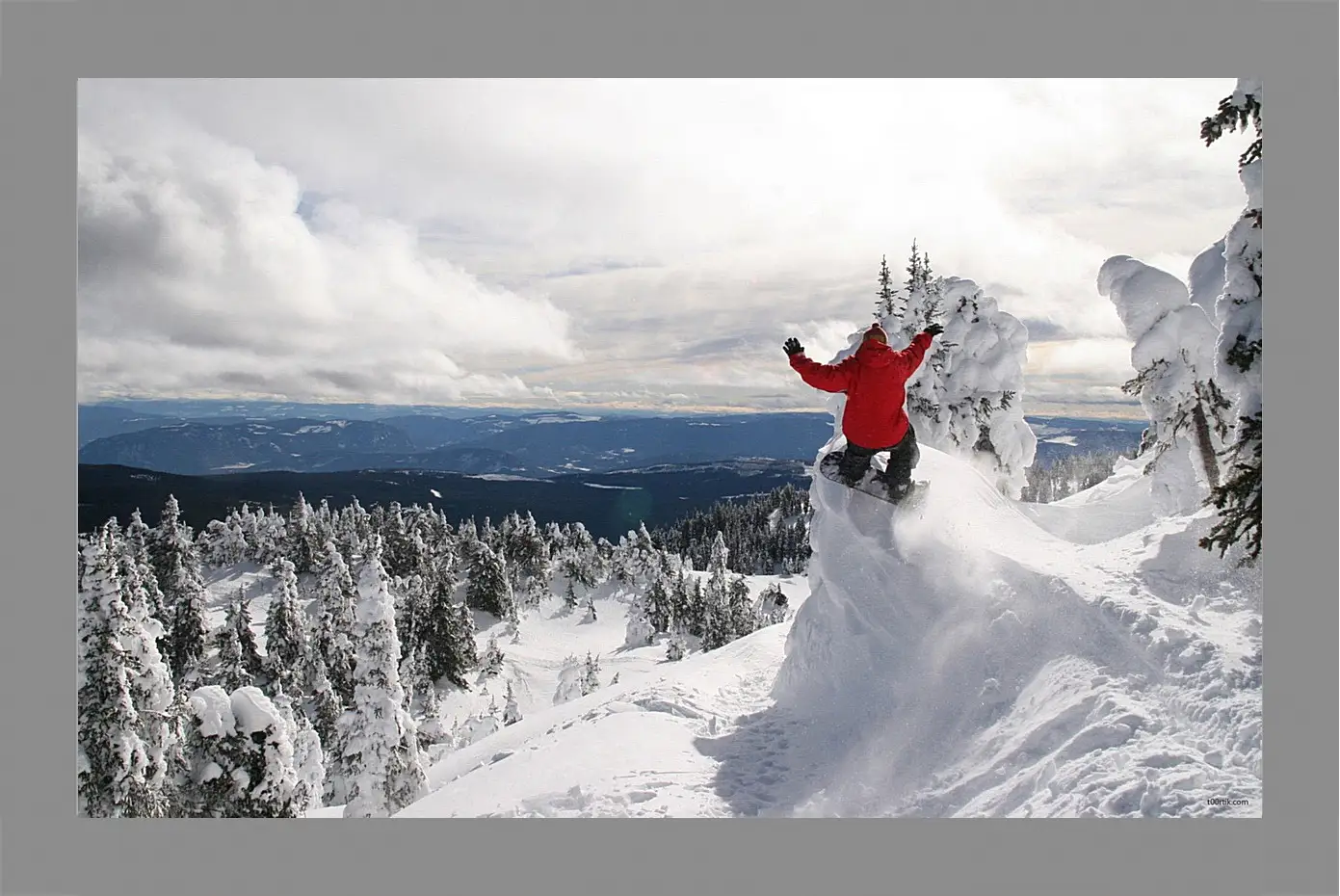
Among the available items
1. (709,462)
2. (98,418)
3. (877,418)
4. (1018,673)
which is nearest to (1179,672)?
(1018,673)

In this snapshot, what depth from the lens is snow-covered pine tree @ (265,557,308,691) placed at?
117 ft

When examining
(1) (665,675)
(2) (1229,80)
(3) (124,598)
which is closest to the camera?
(2) (1229,80)

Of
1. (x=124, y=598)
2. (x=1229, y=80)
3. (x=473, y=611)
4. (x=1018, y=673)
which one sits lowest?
(x=473, y=611)

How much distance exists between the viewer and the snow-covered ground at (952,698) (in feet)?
16.9

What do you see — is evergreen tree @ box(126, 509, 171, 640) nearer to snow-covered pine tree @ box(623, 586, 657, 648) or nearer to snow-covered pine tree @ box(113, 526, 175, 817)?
snow-covered pine tree @ box(113, 526, 175, 817)

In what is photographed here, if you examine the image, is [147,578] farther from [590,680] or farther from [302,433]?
[590,680]

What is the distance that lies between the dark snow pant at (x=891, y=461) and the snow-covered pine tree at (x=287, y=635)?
3602 cm

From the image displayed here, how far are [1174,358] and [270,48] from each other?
13.3 metres

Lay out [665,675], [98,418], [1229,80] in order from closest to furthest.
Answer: [1229,80], [98,418], [665,675]

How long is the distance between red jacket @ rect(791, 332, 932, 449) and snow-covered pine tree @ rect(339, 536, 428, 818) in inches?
566

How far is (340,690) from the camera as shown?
34.9m

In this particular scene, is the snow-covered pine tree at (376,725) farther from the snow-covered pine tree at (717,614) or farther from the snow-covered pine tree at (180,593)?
the snow-covered pine tree at (717,614)

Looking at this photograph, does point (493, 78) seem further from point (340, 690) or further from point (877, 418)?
point (340, 690)

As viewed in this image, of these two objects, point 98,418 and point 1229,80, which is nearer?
point 1229,80
